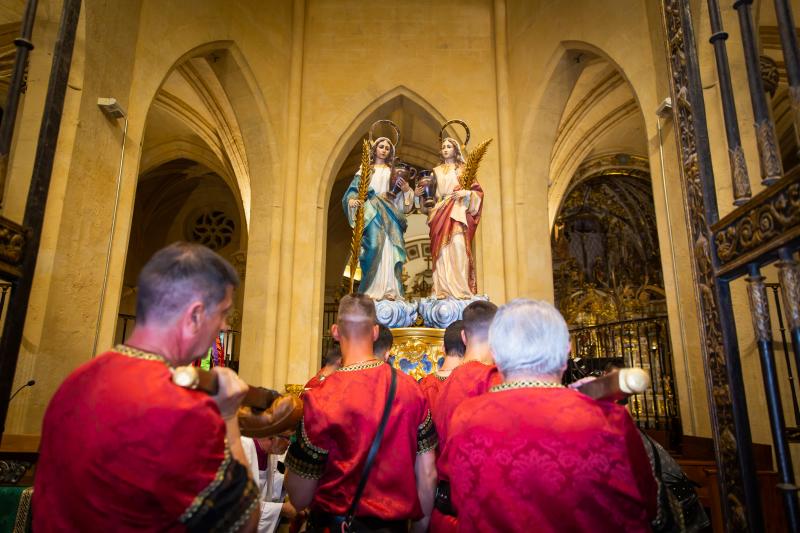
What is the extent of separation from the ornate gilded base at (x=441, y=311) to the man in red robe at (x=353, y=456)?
352cm

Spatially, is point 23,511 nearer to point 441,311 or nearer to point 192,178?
point 441,311

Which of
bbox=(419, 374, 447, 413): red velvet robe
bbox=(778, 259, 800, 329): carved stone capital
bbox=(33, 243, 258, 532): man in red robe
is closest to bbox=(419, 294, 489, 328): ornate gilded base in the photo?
bbox=(419, 374, 447, 413): red velvet robe

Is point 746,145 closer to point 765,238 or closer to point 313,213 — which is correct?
point 765,238

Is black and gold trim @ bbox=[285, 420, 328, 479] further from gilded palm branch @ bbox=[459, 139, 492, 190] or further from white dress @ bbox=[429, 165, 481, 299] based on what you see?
gilded palm branch @ bbox=[459, 139, 492, 190]

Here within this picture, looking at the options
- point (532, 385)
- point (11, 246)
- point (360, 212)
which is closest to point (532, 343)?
point (532, 385)

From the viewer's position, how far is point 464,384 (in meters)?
2.63

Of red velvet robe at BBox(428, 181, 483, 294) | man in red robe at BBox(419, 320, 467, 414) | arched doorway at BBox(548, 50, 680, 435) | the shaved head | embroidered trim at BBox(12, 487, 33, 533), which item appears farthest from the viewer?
arched doorway at BBox(548, 50, 680, 435)

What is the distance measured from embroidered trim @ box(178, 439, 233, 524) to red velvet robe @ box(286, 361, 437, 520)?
0.91 m

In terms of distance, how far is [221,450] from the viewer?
1338 mm

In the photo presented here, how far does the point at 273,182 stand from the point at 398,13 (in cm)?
407

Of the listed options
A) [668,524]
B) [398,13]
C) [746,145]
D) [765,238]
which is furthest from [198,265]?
Result: [398,13]

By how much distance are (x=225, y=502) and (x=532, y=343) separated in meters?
0.93

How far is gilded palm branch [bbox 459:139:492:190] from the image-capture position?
20.2 feet

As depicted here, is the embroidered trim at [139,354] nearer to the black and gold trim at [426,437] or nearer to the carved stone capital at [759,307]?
the black and gold trim at [426,437]
